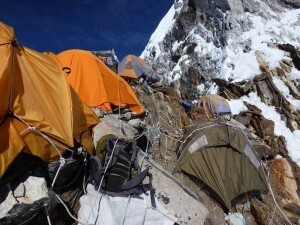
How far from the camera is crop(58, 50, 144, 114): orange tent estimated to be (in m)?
9.35

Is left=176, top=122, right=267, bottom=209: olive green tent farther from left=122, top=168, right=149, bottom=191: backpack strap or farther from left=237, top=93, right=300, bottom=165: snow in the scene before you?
left=237, top=93, right=300, bottom=165: snow

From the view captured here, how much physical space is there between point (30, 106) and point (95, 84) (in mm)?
3935

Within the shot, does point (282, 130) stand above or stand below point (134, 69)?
above

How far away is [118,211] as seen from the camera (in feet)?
17.9

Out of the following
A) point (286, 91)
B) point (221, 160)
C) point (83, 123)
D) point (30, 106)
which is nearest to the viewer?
point (30, 106)

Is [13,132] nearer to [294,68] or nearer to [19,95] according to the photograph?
[19,95]

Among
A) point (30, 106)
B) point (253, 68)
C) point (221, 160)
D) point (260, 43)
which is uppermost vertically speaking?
point (260, 43)

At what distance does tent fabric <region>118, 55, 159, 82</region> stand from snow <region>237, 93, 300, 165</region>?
8.55 meters

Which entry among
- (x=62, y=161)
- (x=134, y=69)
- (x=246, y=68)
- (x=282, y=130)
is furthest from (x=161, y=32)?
(x=62, y=161)

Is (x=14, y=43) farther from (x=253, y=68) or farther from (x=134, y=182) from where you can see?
(x=253, y=68)

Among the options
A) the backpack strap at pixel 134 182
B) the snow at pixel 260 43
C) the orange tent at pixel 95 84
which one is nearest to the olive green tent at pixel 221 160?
the backpack strap at pixel 134 182

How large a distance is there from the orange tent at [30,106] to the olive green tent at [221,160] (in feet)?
11.0

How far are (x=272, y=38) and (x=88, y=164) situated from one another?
28782 mm

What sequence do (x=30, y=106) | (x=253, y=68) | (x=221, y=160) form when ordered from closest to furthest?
(x=30, y=106) < (x=221, y=160) < (x=253, y=68)
